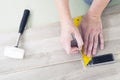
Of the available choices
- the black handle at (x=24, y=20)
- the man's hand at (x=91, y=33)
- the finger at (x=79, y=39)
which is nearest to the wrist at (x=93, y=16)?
the man's hand at (x=91, y=33)

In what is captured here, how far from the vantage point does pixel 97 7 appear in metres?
0.91

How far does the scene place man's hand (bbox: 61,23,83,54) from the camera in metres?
0.85

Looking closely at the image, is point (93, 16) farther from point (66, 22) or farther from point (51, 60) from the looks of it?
point (51, 60)

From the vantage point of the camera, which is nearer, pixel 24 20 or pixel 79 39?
pixel 79 39

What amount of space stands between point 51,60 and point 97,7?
10.3 inches

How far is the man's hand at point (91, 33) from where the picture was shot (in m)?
0.88

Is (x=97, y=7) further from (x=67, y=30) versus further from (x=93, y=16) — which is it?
(x=67, y=30)

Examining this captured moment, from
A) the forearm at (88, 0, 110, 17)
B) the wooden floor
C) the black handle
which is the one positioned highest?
the forearm at (88, 0, 110, 17)

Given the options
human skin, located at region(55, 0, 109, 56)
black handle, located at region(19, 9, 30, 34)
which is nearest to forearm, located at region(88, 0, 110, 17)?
human skin, located at region(55, 0, 109, 56)

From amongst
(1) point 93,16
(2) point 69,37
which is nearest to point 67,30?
(2) point 69,37

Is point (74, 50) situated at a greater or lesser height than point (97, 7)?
lesser

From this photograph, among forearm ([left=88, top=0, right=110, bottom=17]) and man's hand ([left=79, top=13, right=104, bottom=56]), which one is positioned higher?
forearm ([left=88, top=0, right=110, bottom=17])

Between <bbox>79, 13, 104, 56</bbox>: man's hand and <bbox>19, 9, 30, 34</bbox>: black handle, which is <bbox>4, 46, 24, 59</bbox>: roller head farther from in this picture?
<bbox>79, 13, 104, 56</bbox>: man's hand

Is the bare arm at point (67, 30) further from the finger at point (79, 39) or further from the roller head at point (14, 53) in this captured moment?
the roller head at point (14, 53)
